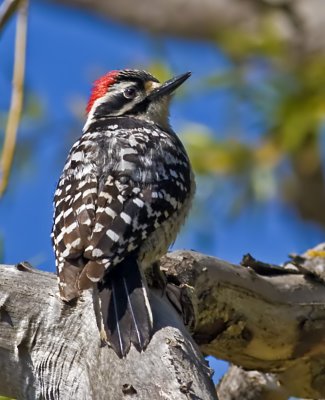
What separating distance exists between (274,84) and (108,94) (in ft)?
6.03

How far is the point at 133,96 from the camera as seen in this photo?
5.19 m

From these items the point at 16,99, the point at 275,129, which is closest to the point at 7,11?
the point at 16,99

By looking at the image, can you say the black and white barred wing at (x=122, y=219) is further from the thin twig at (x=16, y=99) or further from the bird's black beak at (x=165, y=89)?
the bird's black beak at (x=165, y=89)

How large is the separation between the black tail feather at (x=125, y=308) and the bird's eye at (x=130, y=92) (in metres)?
1.58

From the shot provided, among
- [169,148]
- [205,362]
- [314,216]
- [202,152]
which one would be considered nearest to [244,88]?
[202,152]

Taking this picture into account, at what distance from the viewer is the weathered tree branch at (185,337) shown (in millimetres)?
3043

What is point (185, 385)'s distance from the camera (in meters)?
2.84

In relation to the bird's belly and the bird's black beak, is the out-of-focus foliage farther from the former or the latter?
the bird's belly

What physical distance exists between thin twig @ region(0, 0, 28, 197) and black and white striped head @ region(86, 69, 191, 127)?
104 centimetres

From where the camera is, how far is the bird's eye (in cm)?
519

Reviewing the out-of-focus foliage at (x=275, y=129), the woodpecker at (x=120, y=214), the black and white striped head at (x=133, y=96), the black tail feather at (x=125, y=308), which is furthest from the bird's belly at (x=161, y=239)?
the out-of-focus foliage at (x=275, y=129)

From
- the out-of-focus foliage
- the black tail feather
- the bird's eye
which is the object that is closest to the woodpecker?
the black tail feather

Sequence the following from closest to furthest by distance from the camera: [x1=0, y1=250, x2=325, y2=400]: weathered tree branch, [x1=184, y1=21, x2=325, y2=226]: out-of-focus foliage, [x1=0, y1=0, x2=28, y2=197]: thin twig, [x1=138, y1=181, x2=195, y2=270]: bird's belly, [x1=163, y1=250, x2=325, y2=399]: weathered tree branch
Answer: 1. [x1=0, y1=250, x2=325, y2=400]: weathered tree branch
2. [x1=0, y1=0, x2=28, y2=197]: thin twig
3. [x1=138, y1=181, x2=195, y2=270]: bird's belly
4. [x1=163, y1=250, x2=325, y2=399]: weathered tree branch
5. [x1=184, y1=21, x2=325, y2=226]: out-of-focus foliage

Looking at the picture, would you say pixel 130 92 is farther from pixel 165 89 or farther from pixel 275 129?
pixel 275 129
